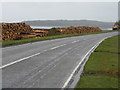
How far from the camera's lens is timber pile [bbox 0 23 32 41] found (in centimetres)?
2812

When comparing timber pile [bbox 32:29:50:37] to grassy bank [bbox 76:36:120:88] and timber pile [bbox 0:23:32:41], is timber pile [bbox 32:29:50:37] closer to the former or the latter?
timber pile [bbox 0:23:32:41]

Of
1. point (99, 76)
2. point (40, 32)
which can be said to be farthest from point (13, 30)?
point (99, 76)

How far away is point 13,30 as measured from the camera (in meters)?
30.2

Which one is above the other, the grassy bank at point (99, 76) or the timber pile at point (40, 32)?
the timber pile at point (40, 32)

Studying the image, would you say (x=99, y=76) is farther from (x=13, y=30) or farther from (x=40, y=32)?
(x=40, y=32)

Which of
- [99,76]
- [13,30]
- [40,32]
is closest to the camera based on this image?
[99,76]

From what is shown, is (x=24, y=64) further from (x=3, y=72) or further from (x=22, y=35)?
(x=22, y=35)

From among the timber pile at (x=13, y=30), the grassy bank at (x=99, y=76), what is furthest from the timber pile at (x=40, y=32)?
the grassy bank at (x=99, y=76)

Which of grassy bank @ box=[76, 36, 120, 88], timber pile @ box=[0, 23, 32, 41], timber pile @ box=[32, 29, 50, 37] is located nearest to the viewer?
grassy bank @ box=[76, 36, 120, 88]

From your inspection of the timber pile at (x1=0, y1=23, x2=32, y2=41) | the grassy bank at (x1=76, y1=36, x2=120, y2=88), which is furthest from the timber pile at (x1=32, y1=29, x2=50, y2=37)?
the grassy bank at (x1=76, y1=36, x2=120, y2=88)

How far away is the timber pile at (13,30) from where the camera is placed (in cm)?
2812

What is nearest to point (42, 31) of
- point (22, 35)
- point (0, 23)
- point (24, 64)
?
point (22, 35)

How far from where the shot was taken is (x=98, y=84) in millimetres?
8477

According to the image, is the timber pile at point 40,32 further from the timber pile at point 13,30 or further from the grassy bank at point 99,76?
the grassy bank at point 99,76
